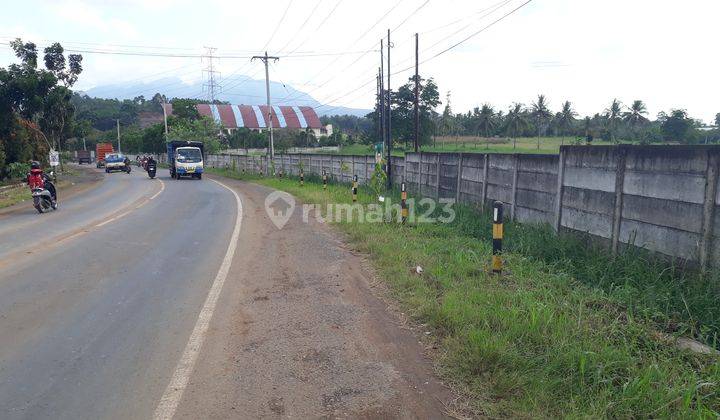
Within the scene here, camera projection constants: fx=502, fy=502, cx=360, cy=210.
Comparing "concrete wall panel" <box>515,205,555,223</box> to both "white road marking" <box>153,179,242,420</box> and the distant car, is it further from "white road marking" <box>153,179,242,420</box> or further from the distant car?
the distant car

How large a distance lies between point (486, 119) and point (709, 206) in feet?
298

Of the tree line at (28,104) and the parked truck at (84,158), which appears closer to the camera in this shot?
the tree line at (28,104)

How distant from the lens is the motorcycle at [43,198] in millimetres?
15510

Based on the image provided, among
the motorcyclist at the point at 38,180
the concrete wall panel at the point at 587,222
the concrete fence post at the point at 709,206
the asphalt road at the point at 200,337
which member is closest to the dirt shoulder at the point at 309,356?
the asphalt road at the point at 200,337

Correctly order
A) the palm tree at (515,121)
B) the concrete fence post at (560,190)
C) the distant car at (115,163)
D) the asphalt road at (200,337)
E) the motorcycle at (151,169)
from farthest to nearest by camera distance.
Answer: the palm tree at (515,121) < the distant car at (115,163) < the motorcycle at (151,169) < the concrete fence post at (560,190) < the asphalt road at (200,337)

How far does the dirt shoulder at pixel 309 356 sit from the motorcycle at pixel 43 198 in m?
11.2

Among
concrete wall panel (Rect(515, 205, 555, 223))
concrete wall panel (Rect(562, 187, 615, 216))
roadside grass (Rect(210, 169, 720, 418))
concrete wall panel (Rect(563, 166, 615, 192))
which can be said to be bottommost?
roadside grass (Rect(210, 169, 720, 418))

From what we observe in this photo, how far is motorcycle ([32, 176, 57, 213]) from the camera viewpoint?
15.5 metres

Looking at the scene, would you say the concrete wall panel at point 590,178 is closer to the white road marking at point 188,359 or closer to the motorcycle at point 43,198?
the white road marking at point 188,359

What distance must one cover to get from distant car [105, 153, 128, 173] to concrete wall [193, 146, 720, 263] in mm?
45137

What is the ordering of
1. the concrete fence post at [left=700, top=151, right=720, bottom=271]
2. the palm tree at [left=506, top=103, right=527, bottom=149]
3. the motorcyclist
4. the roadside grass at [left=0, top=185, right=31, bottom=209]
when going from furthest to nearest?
the palm tree at [left=506, top=103, right=527, bottom=149] → the roadside grass at [left=0, top=185, right=31, bottom=209] → the motorcyclist → the concrete fence post at [left=700, top=151, right=720, bottom=271]

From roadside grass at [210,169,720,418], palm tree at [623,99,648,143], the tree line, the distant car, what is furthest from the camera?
palm tree at [623,99,648,143]

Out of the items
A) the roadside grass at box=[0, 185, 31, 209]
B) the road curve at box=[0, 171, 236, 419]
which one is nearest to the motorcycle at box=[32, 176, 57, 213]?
the roadside grass at box=[0, 185, 31, 209]

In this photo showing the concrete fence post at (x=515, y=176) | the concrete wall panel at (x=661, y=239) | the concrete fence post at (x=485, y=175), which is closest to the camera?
the concrete wall panel at (x=661, y=239)
